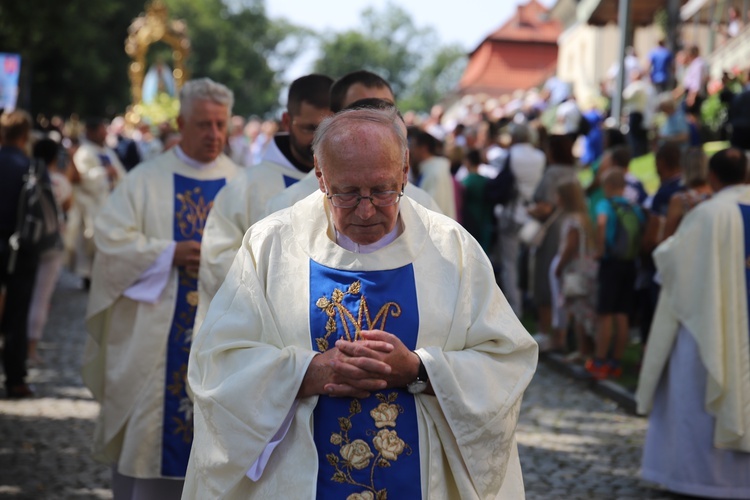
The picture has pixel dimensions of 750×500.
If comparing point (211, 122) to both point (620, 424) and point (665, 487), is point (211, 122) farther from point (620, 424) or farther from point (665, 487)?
point (620, 424)

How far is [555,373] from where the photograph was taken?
12.0 meters

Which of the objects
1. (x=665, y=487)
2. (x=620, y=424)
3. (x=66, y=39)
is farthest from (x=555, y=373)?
(x=66, y=39)

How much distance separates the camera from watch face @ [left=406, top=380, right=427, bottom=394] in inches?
149

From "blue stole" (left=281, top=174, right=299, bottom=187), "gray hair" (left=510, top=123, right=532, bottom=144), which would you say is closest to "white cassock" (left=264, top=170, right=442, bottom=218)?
"blue stole" (left=281, top=174, right=299, bottom=187)

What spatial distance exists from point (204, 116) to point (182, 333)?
1.13 m

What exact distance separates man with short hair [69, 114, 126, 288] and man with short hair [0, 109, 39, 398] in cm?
588

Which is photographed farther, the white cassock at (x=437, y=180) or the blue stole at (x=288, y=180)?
the white cassock at (x=437, y=180)

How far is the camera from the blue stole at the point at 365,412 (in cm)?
379

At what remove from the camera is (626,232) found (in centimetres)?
1080

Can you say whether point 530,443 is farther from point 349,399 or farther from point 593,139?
point 593,139

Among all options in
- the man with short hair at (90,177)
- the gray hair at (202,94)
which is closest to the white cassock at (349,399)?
the gray hair at (202,94)

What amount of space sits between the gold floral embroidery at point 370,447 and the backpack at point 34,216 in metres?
6.61

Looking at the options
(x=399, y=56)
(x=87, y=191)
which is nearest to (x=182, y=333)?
(x=87, y=191)

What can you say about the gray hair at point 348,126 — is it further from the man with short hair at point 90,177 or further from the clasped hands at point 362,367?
the man with short hair at point 90,177
